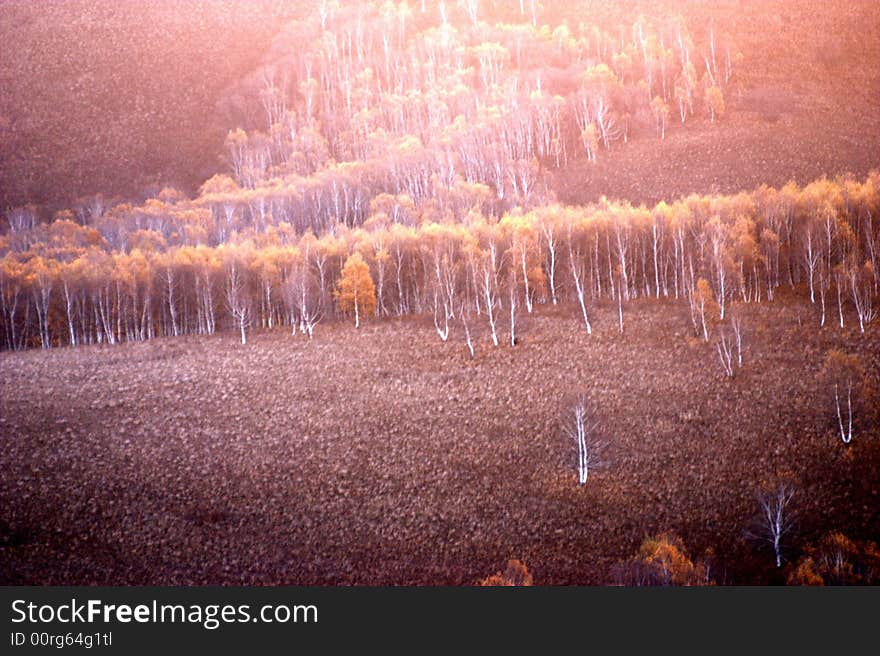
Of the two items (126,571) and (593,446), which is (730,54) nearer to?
(593,446)

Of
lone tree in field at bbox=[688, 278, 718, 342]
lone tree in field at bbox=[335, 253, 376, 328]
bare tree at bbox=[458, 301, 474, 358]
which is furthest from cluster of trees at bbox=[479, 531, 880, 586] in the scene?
lone tree in field at bbox=[335, 253, 376, 328]

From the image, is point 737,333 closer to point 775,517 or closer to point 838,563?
point 775,517

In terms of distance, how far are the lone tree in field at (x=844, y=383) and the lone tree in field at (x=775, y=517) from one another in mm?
2880

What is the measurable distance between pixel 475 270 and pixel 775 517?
51.2ft

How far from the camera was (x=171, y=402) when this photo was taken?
74.7ft

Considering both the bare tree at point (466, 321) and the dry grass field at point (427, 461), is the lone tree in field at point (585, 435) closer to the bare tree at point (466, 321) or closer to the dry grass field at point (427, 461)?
the dry grass field at point (427, 461)

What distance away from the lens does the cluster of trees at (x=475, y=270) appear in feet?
87.3

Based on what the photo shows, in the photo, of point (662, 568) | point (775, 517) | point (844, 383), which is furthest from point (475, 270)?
point (662, 568)

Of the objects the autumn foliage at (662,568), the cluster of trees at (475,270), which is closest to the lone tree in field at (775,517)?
the autumn foliage at (662,568)

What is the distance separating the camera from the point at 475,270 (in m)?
28.6

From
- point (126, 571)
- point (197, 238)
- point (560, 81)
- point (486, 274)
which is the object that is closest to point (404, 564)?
point (126, 571)

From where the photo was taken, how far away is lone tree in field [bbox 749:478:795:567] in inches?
611

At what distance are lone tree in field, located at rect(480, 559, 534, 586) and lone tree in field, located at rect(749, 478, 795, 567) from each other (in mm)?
5390

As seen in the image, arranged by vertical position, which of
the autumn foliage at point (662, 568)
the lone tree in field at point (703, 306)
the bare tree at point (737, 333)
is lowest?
the autumn foliage at point (662, 568)
